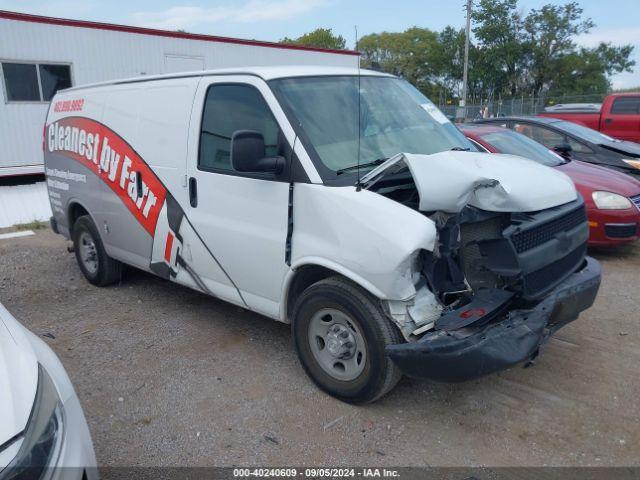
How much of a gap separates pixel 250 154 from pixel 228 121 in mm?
755

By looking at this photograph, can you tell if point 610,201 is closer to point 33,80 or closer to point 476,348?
point 476,348

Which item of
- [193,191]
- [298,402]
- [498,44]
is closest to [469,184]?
[298,402]

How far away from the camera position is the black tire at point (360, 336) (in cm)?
323

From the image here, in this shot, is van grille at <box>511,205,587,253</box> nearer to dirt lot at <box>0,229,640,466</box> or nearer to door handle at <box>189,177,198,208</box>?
dirt lot at <box>0,229,640,466</box>

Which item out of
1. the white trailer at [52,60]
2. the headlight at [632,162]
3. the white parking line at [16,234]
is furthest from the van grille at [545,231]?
the white trailer at [52,60]

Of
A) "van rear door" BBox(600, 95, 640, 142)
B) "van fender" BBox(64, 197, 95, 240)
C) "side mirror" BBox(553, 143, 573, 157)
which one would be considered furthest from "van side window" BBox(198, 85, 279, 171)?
"van rear door" BBox(600, 95, 640, 142)

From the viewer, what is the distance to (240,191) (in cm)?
392

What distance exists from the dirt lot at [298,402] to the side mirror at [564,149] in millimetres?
3153

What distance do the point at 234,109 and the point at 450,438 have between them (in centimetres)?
268

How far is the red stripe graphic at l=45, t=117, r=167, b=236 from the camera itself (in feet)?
15.6

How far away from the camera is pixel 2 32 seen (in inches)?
499

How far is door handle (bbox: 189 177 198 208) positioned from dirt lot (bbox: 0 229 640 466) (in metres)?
1.22

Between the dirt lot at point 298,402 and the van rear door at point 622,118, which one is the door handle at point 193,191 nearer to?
the dirt lot at point 298,402

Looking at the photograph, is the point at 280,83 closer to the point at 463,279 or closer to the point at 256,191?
the point at 256,191
